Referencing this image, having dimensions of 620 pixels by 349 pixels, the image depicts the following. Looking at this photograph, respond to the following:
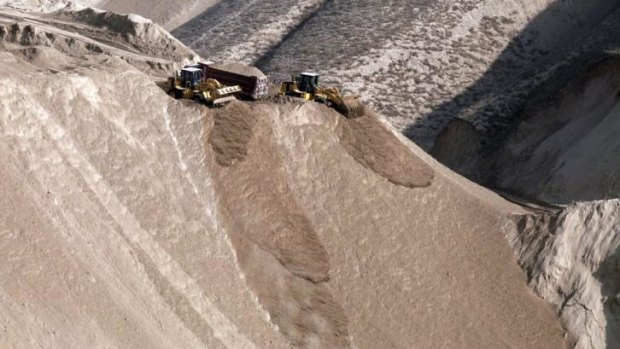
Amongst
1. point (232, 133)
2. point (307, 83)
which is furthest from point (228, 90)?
point (307, 83)

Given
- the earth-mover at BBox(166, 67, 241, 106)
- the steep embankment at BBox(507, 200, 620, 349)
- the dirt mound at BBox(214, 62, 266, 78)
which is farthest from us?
the dirt mound at BBox(214, 62, 266, 78)

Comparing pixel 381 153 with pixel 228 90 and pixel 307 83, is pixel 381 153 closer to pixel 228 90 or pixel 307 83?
pixel 307 83

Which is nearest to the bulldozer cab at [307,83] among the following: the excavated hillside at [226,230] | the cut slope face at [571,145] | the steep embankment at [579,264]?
the excavated hillside at [226,230]

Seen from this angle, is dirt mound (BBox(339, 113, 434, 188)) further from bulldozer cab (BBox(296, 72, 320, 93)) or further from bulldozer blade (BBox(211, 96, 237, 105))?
bulldozer blade (BBox(211, 96, 237, 105))

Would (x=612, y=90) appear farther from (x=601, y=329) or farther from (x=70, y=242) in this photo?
(x=70, y=242)

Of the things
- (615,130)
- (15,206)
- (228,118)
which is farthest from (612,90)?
(15,206)

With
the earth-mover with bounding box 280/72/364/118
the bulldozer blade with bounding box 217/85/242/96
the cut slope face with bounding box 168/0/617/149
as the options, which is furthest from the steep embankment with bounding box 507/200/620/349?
the cut slope face with bounding box 168/0/617/149
